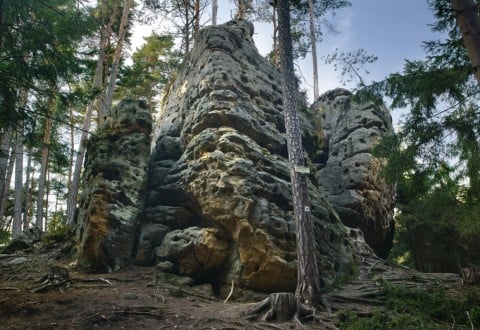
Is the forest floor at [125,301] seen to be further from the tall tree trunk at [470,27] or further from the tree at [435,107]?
the tall tree trunk at [470,27]

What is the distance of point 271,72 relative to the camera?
15.4 m

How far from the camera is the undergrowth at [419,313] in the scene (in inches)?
240

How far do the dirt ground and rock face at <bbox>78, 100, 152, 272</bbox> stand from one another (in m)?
0.63

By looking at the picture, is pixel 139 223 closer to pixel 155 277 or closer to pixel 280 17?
pixel 155 277

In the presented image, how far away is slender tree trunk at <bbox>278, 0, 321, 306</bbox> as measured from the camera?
24.1 feet

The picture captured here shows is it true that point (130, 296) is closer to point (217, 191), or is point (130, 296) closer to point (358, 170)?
point (217, 191)

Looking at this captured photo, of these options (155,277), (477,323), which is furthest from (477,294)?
(155,277)

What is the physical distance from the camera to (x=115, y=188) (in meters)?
10.0

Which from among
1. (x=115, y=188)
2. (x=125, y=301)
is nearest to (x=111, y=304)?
(x=125, y=301)

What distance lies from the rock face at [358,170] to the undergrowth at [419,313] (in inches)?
236

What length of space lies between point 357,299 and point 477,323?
2468 millimetres

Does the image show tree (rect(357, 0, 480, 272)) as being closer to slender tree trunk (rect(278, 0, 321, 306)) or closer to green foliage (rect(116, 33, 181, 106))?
slender tree trunk (rect(278, 0, 321, 306))

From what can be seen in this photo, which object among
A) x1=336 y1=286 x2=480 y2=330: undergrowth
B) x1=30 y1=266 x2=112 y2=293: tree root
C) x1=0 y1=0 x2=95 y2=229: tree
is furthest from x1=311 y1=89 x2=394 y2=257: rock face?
x1=0 y1=0 x2=95 y2=229: tree

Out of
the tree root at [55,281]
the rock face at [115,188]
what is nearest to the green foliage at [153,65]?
the rock face at [115,188]
